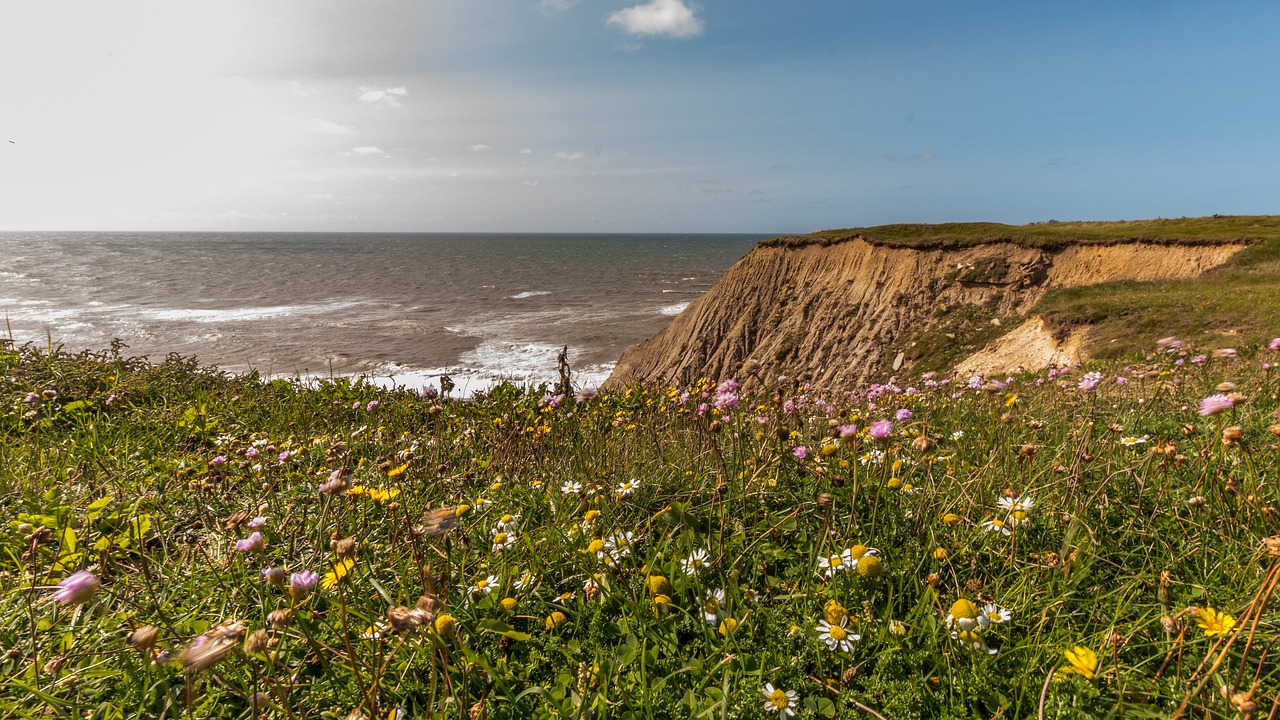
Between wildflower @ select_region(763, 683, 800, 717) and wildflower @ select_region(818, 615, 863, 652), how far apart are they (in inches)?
8.8

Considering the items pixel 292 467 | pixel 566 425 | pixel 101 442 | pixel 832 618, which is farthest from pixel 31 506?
pixel 832 618

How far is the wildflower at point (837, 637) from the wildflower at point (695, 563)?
469mm

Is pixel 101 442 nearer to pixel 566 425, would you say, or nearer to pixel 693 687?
pixel 566 425

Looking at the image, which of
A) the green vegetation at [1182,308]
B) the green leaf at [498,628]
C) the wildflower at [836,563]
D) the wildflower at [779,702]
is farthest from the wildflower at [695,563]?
the green vegetation at [1182,308]

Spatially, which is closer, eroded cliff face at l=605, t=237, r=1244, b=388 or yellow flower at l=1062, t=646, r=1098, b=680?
yellow flower at l=1062, t=646, r=1098, b=680

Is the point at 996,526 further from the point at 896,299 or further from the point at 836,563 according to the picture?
the point at 896,299

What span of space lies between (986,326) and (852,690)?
780 inches

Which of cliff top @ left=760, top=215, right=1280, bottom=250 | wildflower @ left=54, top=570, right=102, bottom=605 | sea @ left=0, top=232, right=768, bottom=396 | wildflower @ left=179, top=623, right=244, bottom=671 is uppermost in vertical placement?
cliff top @ left=760, top=215, right=1280, bottom=250

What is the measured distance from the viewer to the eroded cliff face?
20016 mm

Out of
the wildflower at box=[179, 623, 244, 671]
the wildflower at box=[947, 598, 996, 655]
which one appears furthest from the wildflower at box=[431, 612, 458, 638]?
the wildflower at box=[947, 598, 996, 655]

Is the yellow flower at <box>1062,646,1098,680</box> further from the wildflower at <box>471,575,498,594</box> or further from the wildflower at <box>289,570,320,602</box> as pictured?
the wildflower at <box>289,570,320,602</box>

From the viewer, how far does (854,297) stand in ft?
76.3

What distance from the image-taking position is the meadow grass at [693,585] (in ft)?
5.66

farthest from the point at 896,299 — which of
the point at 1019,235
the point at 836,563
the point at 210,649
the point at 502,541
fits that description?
the point at 210,649
